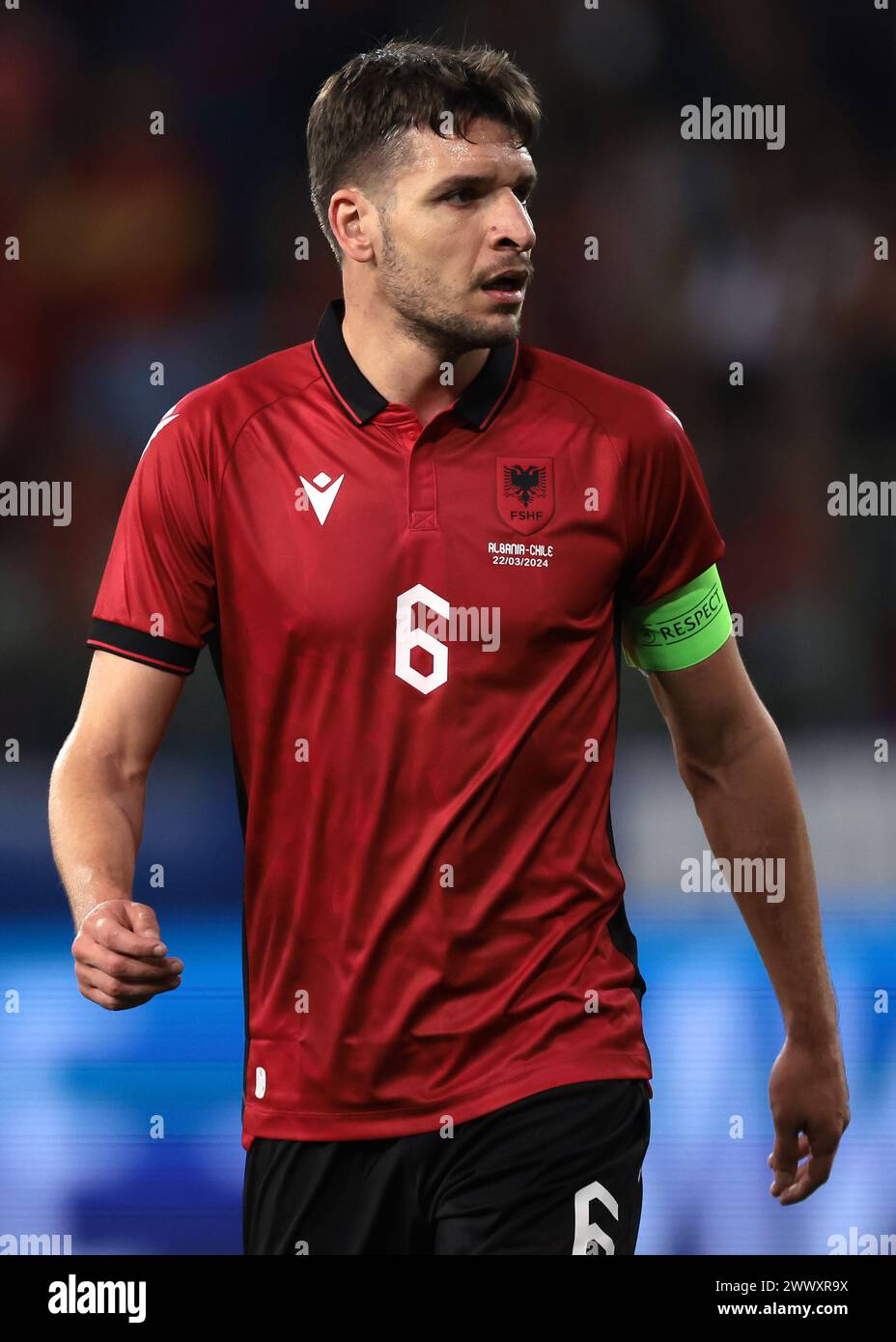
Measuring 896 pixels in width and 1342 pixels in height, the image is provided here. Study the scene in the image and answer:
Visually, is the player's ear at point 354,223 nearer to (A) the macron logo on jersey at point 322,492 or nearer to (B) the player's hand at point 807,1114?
(A) the macron logo on jersey at point 322,492

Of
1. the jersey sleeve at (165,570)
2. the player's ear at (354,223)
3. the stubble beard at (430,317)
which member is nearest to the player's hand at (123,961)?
the jersey sleeve at (165,570)

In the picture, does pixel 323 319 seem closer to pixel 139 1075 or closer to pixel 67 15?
pixel 139 1075

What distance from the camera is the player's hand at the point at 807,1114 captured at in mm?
2588

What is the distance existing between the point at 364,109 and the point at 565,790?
3.33ft

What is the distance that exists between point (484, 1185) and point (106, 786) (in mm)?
695

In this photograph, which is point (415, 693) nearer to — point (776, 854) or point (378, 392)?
point (378, 392)

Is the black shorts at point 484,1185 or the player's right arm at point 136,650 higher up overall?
the player's right arm at point 136,650

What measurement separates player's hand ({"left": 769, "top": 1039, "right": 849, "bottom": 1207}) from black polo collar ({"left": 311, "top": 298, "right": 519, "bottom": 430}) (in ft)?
3.28

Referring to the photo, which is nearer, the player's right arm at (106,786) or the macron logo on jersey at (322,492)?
the player's right arm at (106,786)

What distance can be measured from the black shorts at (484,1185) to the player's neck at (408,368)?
943 mm

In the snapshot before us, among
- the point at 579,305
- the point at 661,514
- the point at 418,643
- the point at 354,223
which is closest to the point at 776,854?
the point at 661,514

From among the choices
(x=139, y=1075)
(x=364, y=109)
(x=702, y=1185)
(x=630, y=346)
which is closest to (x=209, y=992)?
(x=139, y=1075)

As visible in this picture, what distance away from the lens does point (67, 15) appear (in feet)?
23.3

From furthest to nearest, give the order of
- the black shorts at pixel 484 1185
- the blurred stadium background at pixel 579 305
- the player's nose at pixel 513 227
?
the blurred stadium background at pixel 579 305 → the player's nose at pixel 513 227 → the black shorts at pixel 484 1185
